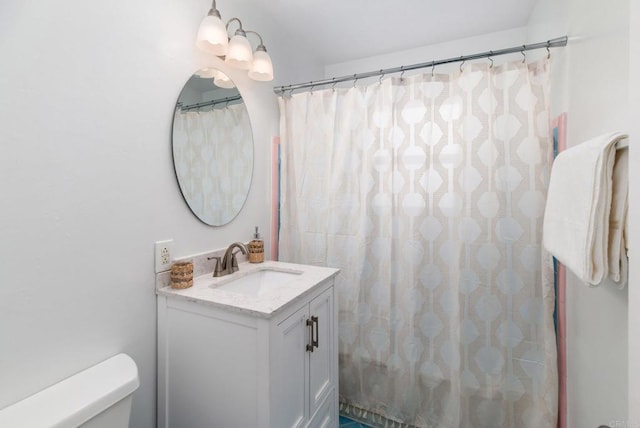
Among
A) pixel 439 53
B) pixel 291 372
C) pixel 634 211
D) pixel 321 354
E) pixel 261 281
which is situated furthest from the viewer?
pixel 439 53

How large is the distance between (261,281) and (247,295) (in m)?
0.44

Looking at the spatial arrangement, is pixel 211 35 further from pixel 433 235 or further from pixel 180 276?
pixel 433 235

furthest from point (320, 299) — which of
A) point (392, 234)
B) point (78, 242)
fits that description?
point (78, 242)

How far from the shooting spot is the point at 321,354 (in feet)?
4.39

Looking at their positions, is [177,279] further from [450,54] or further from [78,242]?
[450,54]

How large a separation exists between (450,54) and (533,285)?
1810 millimetres

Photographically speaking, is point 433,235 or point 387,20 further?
point 387,20

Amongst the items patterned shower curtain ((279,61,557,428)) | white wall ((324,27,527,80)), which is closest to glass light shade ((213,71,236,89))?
patterned shower curtain ((279,61,557,428))

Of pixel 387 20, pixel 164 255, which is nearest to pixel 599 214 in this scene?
pixel 164 255

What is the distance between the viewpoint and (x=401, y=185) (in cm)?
165

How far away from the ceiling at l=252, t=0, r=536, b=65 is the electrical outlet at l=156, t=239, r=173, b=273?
1551 mm

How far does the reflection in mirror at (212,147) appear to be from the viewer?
4.32ft

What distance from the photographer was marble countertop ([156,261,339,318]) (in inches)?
39.5

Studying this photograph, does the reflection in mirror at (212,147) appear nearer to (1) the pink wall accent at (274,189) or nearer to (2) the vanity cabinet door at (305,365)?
(1) the pink wall accent at (274,189)
